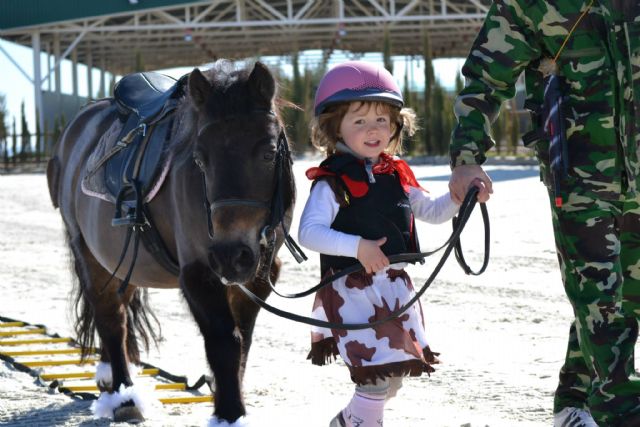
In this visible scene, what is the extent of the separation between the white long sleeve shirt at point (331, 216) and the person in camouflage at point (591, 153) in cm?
18

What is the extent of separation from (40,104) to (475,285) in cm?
2428

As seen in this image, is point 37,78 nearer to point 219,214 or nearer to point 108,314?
point 108,314

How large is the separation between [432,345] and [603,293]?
314cm

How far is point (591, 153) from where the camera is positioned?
372 centimetres

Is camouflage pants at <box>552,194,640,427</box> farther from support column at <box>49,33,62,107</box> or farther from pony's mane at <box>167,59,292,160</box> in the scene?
support column at <box>49,33,62,107</box>

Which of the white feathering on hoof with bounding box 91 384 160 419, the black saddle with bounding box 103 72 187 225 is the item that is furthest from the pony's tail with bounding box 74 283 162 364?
the black saddle with bounding box 103 72 187 225

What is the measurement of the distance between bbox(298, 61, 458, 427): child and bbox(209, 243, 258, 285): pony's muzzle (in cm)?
25

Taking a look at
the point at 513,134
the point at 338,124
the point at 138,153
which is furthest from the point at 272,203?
the point at 513,134

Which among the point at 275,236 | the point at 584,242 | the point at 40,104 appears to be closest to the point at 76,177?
the point at 275,236

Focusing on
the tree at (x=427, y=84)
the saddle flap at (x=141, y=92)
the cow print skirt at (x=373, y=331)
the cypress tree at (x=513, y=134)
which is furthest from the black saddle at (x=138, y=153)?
the tree at (x=427, y=84)

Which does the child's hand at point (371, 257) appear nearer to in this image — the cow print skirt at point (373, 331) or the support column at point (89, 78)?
the cow print skirt at point (373, 331)

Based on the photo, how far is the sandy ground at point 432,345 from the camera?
5199 mm

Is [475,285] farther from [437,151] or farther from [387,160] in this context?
[437,151]

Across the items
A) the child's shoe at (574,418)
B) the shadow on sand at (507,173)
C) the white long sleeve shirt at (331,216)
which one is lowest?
the shadow on sand at (507,173)
